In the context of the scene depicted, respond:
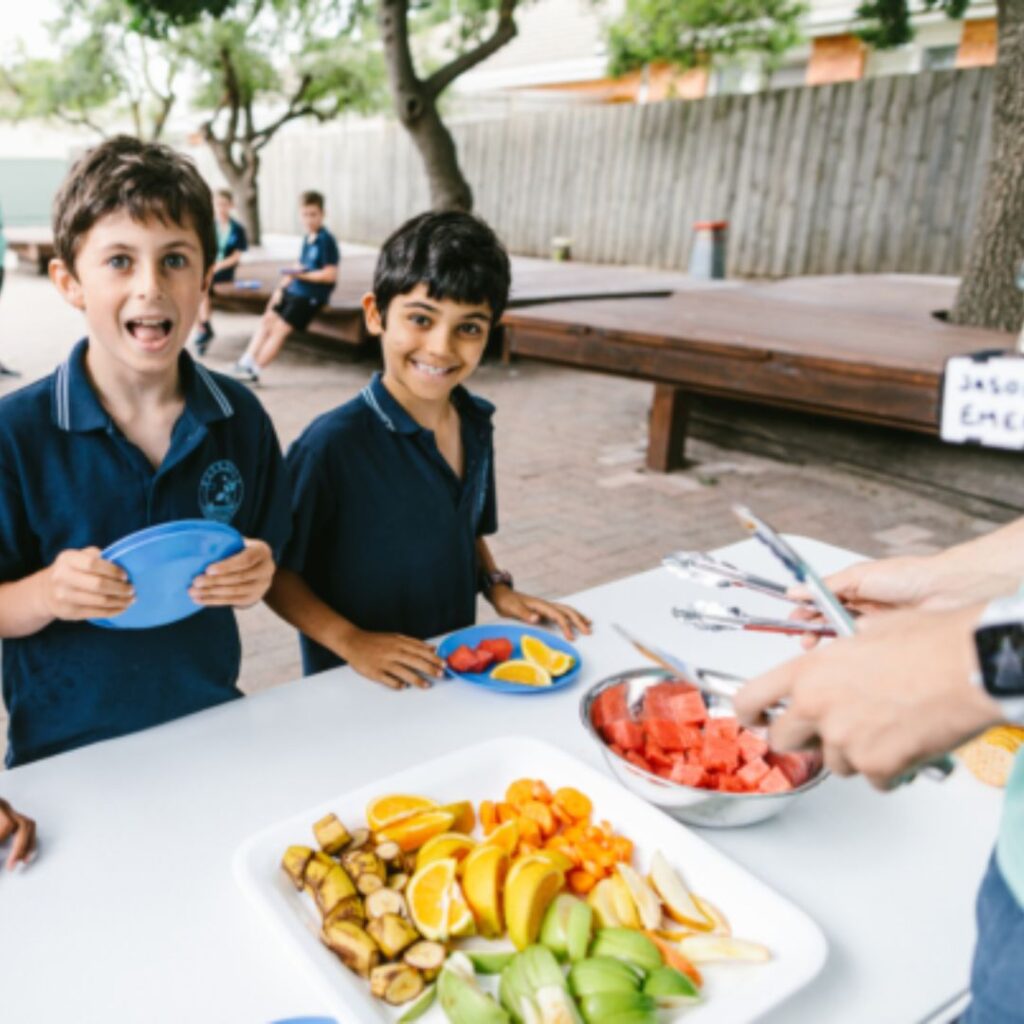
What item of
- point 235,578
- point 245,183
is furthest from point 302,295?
point 245,183

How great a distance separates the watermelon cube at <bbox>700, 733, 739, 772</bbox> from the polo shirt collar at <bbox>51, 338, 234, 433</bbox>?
848 millimetres

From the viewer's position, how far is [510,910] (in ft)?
2.80

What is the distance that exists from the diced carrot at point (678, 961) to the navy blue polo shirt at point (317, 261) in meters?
6.45

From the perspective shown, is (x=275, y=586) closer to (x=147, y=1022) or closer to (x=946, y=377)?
(x=147, y=1022)

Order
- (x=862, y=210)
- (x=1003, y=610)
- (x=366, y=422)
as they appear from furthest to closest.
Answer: (x=862, y=210)
(x=366, y=422)
(x=1003, y=610)

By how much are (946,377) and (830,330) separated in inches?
109

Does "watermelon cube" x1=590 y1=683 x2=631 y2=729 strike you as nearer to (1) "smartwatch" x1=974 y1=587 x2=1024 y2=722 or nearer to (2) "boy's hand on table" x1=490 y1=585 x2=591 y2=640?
(2) "boy's hand on table" x1=490 y1=585 x2=591 y2=640

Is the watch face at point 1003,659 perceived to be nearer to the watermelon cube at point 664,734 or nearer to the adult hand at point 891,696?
the adult hand at point 891,696

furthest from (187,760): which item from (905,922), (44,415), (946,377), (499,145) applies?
(499,145)

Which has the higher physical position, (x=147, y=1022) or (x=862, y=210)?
(x=862, y=210)

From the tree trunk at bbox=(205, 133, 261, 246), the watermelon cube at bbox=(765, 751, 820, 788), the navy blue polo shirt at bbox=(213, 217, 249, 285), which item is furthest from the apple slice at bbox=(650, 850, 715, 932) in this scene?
the tree trunk at bbox=(205, 133, 261, 246)

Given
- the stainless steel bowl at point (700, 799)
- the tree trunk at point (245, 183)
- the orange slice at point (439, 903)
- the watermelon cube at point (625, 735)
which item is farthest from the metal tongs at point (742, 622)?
the tree trunk at point (245, 183)

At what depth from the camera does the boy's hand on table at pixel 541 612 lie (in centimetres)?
154

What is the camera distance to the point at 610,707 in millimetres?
1182
